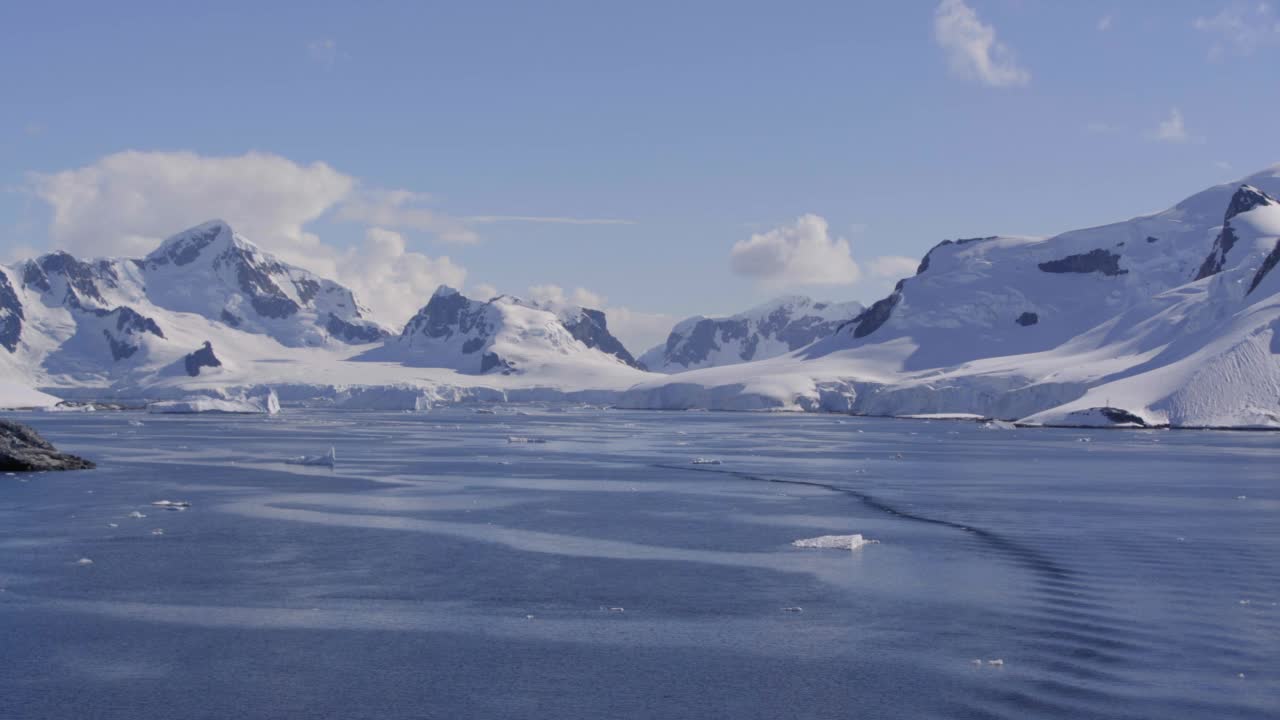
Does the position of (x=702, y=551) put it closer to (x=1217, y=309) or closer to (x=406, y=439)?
(x=406, y=439)

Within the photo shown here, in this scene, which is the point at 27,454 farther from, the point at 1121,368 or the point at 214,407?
the point at 214,407

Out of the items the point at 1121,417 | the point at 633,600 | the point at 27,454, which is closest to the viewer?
the point at 633,600

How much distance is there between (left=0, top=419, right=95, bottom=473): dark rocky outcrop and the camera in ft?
179

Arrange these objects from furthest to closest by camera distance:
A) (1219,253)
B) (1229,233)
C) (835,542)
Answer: (1219,253), (1229,233), (835,542)

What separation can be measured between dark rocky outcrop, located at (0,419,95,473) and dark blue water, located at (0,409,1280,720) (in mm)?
4569

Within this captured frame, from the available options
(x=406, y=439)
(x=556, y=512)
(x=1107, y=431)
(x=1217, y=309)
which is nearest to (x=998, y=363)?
(x=1217, y=309)

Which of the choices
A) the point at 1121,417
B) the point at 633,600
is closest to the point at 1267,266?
the point at 1121,417

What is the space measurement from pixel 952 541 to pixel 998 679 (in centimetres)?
1506

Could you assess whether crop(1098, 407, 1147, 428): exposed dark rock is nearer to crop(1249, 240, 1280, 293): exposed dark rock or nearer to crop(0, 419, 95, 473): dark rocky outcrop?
crop(1249, 240, 1280, 293): exposed dark rock

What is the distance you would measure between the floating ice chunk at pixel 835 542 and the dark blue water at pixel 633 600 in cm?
59

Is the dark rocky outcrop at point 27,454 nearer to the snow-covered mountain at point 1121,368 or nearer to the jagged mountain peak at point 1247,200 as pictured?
the snow-covered mountain at point 1121,368

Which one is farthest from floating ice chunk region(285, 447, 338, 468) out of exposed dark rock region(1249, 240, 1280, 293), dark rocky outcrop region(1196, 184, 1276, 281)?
dark rocky outcrop region(1196, 184, 1276, 281)

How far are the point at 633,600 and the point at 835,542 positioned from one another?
910 centimetres

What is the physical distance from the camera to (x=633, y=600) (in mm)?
24969
